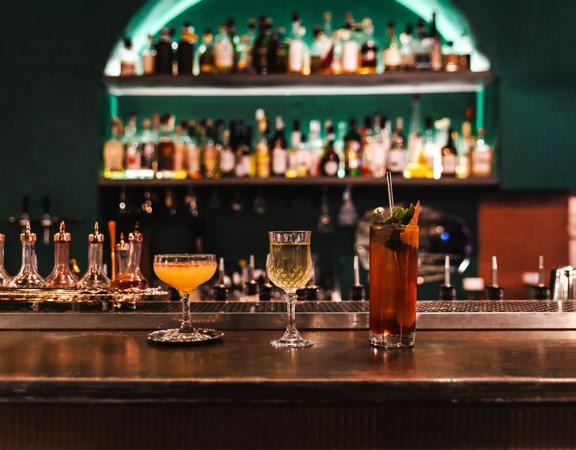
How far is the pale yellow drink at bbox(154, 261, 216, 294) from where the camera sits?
4.02 feet

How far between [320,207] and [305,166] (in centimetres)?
32

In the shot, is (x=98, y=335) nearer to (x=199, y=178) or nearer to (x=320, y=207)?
(x=199, y=178)

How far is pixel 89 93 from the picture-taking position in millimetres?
3002

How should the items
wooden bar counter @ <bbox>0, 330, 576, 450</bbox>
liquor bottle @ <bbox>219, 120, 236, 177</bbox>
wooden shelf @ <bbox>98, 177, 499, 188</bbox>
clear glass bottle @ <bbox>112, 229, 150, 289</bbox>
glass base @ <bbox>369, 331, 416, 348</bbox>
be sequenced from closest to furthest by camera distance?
wooden bar counter @ <bbox>0, 330, 576, 450</bbox>
glass base @ <bbox>369, 331, 416, 348</bbox>
clear glass bottle @ <bbox>112, 229, 150, 289</bbox>
wooden shelf @ <bbox>98, 177, 499, 188</bbox>
liquor bottle @ <bbox>219, 120, 236, 177</bbox>

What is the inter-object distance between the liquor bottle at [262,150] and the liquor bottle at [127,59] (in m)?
0.63

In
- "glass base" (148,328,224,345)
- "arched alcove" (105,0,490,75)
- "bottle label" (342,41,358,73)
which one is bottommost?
"glass base" (148,328,224,345)

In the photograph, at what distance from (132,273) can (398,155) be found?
1819 millimetres

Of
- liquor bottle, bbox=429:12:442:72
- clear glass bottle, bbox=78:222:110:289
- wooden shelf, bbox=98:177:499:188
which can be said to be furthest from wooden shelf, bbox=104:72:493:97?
clear glass bottle, bbox=78:222:110:289

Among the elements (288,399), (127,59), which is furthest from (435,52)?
(288,399)

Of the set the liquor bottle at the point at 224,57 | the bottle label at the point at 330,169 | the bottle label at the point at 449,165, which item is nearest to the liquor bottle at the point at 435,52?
the bottle label at the point at 449,165

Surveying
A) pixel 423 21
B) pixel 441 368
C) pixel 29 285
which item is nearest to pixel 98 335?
pixel 29 285

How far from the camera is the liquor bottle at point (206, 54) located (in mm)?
3096

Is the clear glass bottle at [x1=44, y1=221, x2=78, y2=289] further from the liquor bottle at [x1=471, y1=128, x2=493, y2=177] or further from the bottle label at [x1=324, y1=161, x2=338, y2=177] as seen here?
the liquor bottle at [x1=471, y1=128, x2=493, y2=177]

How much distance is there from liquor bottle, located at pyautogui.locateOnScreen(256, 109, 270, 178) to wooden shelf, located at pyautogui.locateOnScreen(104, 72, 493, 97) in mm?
145
